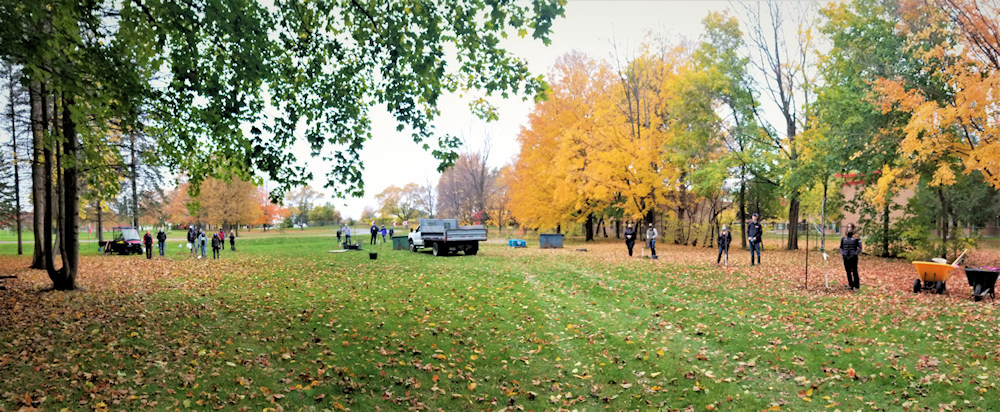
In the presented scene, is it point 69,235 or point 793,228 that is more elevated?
point 69,235

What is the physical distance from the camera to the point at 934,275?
36.2ft

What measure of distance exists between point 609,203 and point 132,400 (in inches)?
1143

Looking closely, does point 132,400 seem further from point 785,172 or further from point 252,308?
point 785,172

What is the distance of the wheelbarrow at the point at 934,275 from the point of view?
35.5 feet

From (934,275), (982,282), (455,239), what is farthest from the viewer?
(455,239)

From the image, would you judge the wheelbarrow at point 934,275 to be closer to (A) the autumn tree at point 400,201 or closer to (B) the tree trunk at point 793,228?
(B) the tree trunk at point 793,228

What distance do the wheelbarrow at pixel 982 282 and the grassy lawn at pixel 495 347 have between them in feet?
0.72

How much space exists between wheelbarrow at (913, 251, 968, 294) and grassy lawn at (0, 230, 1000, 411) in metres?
0.48

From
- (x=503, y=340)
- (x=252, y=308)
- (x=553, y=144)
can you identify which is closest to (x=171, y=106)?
(x=252, y=308)

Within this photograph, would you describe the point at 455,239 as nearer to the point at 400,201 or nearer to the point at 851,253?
the point at 851,253

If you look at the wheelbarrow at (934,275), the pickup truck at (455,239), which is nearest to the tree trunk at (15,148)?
the pickup truck at (455,239)

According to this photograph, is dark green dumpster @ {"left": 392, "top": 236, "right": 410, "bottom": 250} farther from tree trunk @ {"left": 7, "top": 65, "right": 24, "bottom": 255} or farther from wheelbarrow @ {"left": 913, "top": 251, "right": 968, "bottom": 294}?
wheelbarrow @ {"left": 913, "top": 251, "right": 968, "bottom": 294}

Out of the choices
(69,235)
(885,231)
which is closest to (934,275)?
(885,231)

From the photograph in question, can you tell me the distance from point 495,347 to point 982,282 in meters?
9.95
